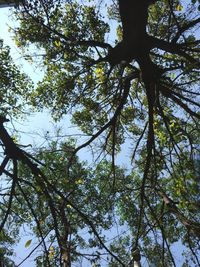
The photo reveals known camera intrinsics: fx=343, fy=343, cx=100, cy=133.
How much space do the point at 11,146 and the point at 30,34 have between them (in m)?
4.49

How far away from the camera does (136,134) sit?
9.97 meters

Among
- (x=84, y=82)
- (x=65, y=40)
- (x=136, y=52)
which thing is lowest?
(x=136, y=52)

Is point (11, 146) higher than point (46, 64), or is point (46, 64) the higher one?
point (46, 64)

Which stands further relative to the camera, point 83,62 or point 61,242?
point 83,62

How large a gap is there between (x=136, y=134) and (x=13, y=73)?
150 inches

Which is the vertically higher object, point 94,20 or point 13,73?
point 94,20

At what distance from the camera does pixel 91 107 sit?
28.9 feet

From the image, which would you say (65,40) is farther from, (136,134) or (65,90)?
(136,134)

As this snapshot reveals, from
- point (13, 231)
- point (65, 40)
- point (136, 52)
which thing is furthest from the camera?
point (13, 231)

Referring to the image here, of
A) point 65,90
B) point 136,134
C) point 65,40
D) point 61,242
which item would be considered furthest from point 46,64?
point 61,242

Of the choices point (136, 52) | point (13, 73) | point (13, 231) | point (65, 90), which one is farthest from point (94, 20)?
point (13, 231)

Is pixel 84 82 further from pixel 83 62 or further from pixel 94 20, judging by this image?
pixel 94 20

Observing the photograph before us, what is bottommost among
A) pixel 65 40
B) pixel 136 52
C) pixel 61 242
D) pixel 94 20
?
pixel 61 242

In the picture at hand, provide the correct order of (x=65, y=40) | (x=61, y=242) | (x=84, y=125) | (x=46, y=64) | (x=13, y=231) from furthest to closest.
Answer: (x=13, y=231) < (x=84, y=125) < (x=46, y=64) < (x=65, y=40) < (x=61, y=242)
